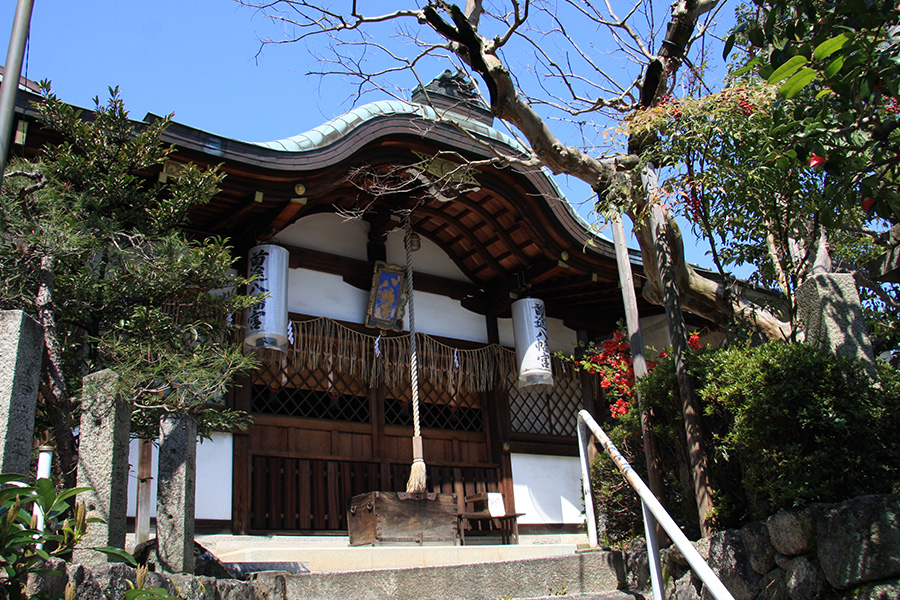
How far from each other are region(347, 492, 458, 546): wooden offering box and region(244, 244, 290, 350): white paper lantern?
1730 mm

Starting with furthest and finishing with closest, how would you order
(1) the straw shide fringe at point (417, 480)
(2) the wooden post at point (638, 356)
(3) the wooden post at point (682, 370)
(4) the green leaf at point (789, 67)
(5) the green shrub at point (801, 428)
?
(1) the straw shide fringe at point (417, 480) < (2) the wooden post at point (638, 356) < (3) the wooden post at point (682, 370) < (5) the green shrub at point (801, 428) < (4) the green leaf at point (789, 67)

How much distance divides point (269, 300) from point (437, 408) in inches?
119

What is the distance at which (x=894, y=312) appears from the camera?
22.3ft

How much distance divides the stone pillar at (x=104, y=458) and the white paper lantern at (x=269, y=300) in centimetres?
330

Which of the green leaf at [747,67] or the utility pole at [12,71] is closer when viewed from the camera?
the green leaf at [747,67]

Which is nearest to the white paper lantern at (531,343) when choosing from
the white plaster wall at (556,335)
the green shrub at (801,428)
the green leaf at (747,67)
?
the white plaster wall at (556,335)

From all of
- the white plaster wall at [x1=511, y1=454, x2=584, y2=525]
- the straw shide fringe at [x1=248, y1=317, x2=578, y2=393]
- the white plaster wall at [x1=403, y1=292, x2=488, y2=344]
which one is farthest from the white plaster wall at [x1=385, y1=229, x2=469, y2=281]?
the white plaster wall at [x1=511, y1=454, x2=584, y2=525]

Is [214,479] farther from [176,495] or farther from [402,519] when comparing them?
[176,495]

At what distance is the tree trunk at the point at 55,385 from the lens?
4133 mm

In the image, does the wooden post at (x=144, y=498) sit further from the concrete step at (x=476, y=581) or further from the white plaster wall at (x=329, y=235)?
the white plaster wall at (x=329, y=235)

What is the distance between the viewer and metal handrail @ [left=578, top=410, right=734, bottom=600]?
2.95m

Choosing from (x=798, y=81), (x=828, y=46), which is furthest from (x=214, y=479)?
(x=828, y=46)

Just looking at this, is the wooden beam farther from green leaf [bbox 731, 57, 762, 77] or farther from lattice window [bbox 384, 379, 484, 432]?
green leaf [bbox 731, 57, 762, 77]

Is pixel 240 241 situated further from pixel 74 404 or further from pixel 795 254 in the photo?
pixel 795 254
